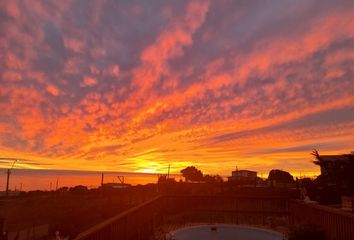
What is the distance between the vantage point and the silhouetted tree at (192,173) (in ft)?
145

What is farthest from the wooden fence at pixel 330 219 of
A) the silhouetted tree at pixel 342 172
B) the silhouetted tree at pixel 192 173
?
the silhouetted tree at pixel 192 173

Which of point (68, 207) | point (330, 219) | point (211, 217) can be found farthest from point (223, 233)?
point (68, 207)

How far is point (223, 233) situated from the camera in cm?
1244

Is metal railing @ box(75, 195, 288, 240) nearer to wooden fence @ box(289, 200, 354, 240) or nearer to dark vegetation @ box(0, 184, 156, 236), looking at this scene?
wooden fence @ box(289, 200, 354, 240)

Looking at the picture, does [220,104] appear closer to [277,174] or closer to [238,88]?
[238,88]

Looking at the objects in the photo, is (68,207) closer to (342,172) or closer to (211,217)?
(211,217)

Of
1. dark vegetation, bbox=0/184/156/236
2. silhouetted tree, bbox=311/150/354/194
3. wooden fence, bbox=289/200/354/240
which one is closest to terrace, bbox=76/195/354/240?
wooden fence, bbox=289/200/354/240

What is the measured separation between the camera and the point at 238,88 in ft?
44.2

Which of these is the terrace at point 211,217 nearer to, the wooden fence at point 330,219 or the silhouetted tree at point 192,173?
the wooden fence at point 330,219

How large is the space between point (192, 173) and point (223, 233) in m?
34.2

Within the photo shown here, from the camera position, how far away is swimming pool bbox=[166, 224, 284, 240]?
10992mm

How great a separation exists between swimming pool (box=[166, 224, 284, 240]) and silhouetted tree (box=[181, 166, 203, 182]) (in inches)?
1218

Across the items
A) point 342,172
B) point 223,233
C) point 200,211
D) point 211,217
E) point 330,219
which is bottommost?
point 223,233

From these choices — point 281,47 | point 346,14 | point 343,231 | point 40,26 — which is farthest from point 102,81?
point 343,231
